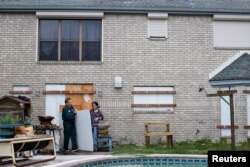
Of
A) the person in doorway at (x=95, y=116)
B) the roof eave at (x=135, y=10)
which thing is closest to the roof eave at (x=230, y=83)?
the roof eave at (x=135, y=10)

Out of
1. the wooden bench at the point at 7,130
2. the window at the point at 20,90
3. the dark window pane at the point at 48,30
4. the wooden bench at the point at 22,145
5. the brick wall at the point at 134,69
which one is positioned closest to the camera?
the wooden bench at the point at 22,145

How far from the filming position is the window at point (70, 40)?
52.3ft

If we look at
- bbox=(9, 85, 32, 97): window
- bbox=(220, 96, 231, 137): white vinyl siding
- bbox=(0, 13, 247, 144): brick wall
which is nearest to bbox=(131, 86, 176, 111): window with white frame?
bbox=(0, 13, 247, 144): brick wall

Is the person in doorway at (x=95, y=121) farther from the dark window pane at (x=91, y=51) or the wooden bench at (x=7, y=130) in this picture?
the wooden bench at (x=7, y=130)

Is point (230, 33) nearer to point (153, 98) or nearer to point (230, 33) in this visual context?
point (230, 33)

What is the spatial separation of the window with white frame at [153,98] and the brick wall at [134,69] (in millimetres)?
174

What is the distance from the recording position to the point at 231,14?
15.9m

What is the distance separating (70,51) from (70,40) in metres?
0.40

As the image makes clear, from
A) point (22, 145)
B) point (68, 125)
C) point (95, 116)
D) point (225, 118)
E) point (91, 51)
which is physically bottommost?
point (22, 145)

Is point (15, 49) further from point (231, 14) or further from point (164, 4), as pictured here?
point (231, 14)

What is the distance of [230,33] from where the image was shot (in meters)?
16.0

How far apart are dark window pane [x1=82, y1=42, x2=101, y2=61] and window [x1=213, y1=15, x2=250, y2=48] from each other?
13.7ft

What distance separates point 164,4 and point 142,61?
225 cm

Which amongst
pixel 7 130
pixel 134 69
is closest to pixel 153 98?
pixel 134 69
